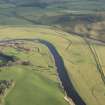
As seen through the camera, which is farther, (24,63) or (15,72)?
(24,63)

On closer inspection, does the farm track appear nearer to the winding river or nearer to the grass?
the winding river

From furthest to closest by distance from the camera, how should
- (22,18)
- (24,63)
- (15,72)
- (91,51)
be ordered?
(22,18) → (91,51) → (24,63) → (15,72)

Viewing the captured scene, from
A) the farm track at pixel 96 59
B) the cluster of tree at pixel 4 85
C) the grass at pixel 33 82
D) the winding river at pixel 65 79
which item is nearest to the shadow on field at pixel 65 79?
the winding river at pixel 65 79

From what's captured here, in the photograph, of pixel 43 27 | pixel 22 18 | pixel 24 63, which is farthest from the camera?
pixel 22 18

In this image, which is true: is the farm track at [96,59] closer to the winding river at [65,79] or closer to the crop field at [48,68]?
the crop field at [48,68]

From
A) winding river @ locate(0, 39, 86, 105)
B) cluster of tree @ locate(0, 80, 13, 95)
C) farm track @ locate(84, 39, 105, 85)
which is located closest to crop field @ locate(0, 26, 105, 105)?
farm track @ locate(84, 39, 105, 85)

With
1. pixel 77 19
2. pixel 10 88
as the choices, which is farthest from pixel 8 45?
pixel 77 19

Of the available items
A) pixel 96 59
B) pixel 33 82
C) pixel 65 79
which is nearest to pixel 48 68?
pixel 65 79

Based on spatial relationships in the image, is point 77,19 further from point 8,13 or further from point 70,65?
point 70,65
